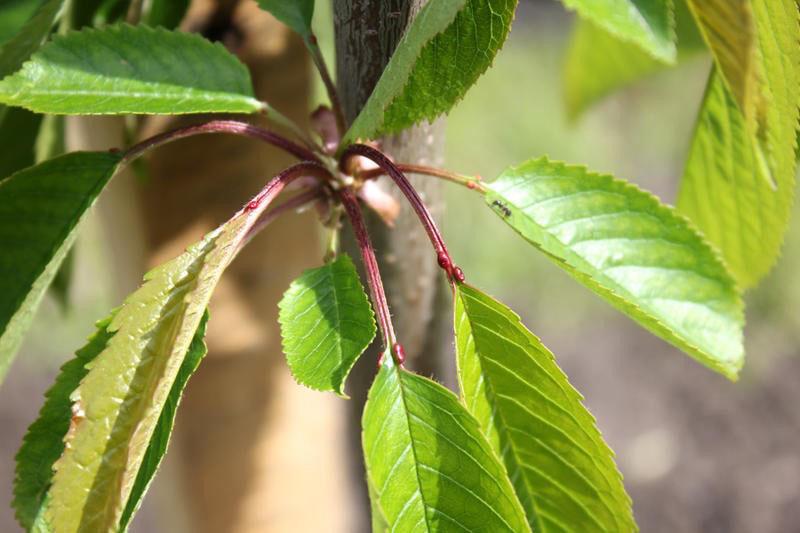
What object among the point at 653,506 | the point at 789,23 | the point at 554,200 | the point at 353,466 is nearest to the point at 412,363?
the point at 554,200

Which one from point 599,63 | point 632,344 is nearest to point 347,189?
point 599,63

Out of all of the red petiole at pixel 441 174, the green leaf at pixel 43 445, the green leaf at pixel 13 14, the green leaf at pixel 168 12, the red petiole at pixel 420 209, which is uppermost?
the green leaf at pixel 13 14

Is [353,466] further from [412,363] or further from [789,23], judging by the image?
[789,23]

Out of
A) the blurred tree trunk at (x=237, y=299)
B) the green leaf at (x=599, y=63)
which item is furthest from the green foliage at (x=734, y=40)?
the green leaf at (x=599, y=63)

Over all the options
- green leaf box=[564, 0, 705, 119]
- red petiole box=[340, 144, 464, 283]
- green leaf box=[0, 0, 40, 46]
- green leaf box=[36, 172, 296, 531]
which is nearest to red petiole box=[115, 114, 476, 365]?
red petiole box=[340, 144, 464, 283]

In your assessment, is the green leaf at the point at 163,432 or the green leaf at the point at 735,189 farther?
the green leaf at the point at 735,189

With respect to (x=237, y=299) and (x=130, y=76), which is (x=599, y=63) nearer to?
(x=237, y=299)

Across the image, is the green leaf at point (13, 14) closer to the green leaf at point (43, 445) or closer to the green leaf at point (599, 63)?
the green leaf at point (43, 445)
